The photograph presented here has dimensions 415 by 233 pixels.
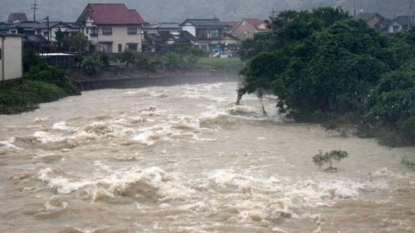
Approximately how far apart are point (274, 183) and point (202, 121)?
7.01 meters

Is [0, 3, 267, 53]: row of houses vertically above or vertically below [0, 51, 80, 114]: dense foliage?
above

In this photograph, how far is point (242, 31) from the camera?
167 feet

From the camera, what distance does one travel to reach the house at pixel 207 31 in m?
46.6

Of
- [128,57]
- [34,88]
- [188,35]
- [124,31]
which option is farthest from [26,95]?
[188,35]

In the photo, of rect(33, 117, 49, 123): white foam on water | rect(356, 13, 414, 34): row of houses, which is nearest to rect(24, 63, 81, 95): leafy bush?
rect(33, 117, 49, 123): white foam on water

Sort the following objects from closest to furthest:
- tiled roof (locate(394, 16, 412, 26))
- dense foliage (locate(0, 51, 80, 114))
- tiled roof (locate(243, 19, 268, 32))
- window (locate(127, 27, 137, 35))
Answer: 1. dense foliage (locate(0, 51, 80, 114))
2. window (locate(127, 27, 137, 35))
3. tiled roof (locate(394, 16, 412, 26))
4. tiled roof (locate(243, 19, 268, 32))

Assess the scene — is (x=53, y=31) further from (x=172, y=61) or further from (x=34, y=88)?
(x=34, y=88)

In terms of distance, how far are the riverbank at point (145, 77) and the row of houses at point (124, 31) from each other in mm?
5116

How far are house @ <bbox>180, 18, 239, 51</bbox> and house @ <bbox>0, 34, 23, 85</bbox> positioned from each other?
23101mm

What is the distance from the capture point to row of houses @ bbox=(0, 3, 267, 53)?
38094 millimetres

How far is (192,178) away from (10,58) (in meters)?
14.5

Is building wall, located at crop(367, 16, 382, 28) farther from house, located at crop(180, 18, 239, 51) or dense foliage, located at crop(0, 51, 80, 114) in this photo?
dense foliage, located at crop(0, 51, 80, 114)

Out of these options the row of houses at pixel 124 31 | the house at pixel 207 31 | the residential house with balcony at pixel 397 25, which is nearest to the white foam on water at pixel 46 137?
the row of houses at pixel 124 31

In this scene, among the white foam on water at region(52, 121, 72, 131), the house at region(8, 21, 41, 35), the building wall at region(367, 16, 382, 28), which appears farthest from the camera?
the building wall at region(367, 16, 382, 28)
